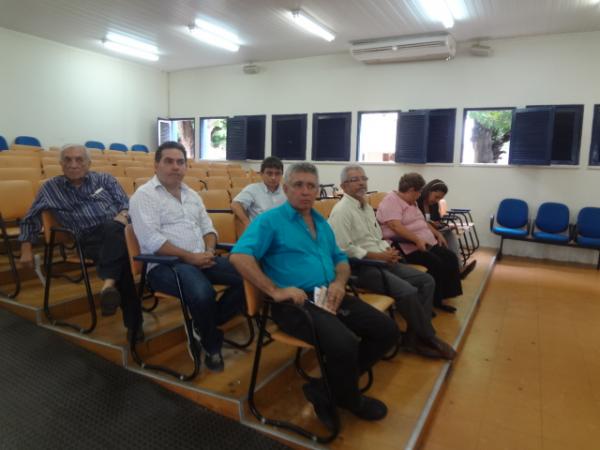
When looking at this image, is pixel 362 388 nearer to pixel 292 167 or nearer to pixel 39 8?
pixel 292 167

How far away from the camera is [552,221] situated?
6.11 m

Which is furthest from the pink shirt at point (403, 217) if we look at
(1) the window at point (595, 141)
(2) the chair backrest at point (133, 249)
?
(1) the window at point (595, 141)

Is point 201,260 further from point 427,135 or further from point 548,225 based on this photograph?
point 427,135

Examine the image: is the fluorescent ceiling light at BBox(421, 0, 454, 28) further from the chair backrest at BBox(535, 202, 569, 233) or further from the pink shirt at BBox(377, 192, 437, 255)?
the pink shirt at BBox(377, 192, 437, 255)

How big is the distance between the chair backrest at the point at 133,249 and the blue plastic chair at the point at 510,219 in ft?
17.9

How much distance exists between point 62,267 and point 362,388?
94.4 inches

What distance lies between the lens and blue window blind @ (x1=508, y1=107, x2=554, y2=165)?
20.4 feet

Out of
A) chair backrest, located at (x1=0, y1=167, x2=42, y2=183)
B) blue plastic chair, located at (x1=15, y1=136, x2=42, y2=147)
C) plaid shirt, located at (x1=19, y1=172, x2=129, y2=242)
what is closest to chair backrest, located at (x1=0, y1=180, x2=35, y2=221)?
chair backrest, located at (x1=0, y1=167, x2=42, y2=183)

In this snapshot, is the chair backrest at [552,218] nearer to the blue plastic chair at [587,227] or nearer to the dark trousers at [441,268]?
the blue plastic chair at [587,227]

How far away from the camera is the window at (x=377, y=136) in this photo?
762 cm

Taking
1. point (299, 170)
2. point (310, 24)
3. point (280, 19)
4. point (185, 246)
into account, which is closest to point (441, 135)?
point (310, 24)

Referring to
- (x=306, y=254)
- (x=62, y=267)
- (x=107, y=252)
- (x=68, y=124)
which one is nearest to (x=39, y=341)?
(x=107, y=252)

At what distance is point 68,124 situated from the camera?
8227mm

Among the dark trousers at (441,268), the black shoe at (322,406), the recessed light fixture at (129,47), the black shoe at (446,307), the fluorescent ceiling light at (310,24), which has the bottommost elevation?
the black shoe at (446,307)
